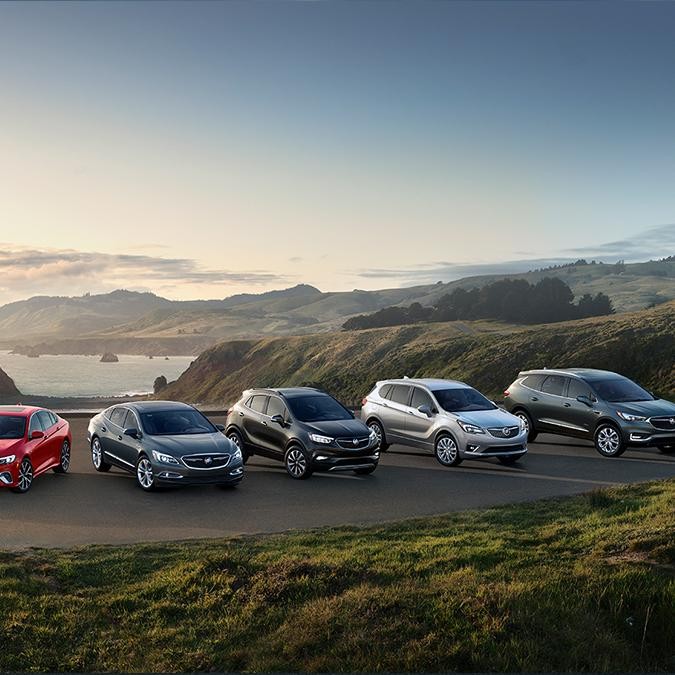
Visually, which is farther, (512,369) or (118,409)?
(512,369)

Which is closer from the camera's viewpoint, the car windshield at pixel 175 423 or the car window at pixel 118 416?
the car windshield at pixel 175 423

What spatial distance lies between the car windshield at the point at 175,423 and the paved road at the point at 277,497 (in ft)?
3.68

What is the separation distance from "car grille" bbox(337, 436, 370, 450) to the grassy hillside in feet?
79.7

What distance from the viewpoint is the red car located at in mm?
13883

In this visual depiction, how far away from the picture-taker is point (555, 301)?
363ft

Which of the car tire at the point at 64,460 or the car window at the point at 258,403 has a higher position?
the car window at the point at 258,403

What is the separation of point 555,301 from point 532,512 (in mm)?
102532

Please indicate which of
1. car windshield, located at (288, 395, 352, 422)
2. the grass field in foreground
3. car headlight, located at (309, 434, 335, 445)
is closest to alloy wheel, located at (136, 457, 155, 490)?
car headlight, located at (309, 434, 335, 445)

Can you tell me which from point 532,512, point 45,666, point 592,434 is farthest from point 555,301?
point 45,666

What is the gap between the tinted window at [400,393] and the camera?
18800mm

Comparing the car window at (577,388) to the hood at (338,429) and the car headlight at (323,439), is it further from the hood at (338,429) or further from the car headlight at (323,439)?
the car headlight at (323,439)

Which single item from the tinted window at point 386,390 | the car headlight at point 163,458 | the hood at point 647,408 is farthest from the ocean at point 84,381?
the car headlight at point 163,458

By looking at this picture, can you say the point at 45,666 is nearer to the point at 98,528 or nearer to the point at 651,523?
the point at 98,528

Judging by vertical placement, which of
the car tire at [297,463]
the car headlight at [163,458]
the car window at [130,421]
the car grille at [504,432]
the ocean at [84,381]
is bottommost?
the ocean at [84,381]
